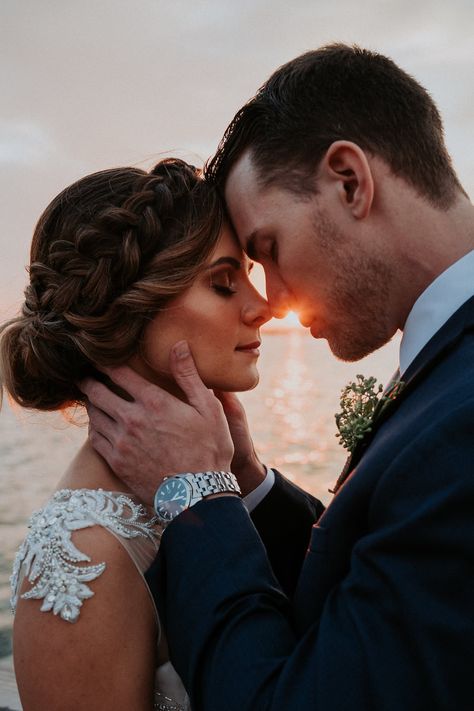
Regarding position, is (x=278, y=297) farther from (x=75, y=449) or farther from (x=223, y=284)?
(x=75, y=449)

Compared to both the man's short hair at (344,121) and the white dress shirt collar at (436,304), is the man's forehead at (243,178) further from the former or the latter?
the white dress shirt collar at (436,304)

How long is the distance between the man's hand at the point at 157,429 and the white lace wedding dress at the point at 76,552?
0.39 feet

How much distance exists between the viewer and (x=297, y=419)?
31938mm

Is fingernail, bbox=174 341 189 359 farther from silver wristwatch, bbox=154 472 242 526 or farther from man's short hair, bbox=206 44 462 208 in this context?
man's short hair, bbox=206 44 462 208

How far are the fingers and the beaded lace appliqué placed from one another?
448 mm

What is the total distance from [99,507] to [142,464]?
0.74 feet

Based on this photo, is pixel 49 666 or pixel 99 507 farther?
A: pixel 99 507

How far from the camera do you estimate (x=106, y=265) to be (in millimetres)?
2574

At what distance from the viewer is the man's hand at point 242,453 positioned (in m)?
3.17

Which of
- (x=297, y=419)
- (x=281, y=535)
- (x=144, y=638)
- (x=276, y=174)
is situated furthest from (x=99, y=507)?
(x=297, y=419)

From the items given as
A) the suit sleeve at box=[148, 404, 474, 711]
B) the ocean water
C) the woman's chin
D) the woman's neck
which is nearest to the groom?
the suit sleeve at box=[148, 404, 474, 711]

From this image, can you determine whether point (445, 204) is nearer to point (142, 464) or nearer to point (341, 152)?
point (341, 152)

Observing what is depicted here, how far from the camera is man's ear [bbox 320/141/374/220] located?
2.33 metres

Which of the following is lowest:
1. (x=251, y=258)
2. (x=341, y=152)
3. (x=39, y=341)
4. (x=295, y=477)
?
(x=295, y=477)
